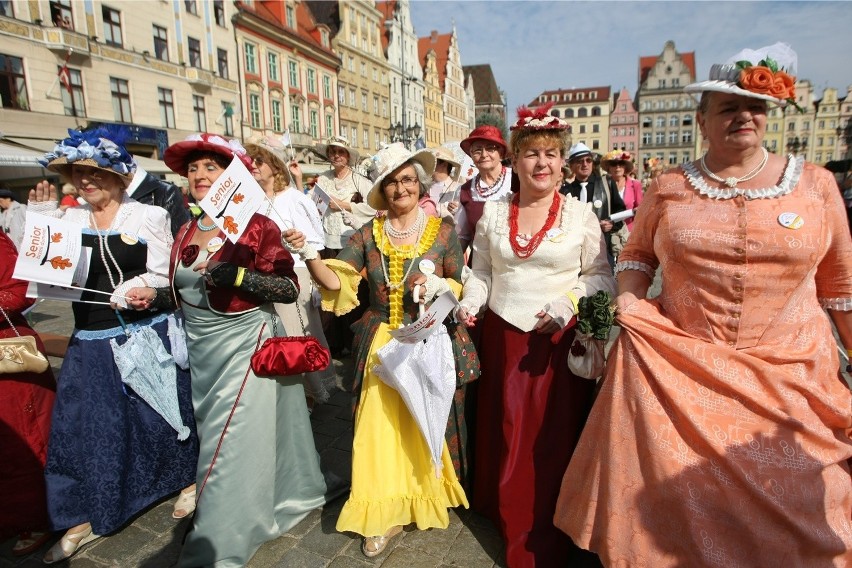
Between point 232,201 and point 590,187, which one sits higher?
point 590,187

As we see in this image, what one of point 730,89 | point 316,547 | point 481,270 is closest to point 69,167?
point 481,270

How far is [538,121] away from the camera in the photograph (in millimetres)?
2633

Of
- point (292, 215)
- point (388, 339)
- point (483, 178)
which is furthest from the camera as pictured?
point (483, 178)

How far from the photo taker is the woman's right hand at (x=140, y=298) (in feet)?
9.20

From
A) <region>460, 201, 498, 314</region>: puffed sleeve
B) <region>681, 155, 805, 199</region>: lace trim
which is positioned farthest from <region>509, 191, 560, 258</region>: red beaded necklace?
<region>681, 155, 805, 199</region>: lace trim

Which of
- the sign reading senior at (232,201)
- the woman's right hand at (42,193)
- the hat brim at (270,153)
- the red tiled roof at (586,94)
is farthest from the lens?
the red tiled roof at (586,94)

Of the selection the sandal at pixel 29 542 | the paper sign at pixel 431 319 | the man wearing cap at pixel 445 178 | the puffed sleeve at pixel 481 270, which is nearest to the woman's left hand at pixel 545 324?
the puffed sleeve at pixel 481 270

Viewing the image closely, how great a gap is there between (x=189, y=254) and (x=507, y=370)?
1.80m

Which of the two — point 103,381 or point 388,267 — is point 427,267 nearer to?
point 388,267

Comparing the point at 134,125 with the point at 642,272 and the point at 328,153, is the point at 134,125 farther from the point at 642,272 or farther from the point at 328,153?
the point at 642,272

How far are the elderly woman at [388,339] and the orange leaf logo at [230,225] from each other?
0.29 metres

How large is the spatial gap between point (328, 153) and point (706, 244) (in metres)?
4.85

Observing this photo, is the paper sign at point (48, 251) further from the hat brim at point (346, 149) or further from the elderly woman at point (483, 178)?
the hat brim at point (346, 149)

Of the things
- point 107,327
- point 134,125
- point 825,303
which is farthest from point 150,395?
point 134,125
